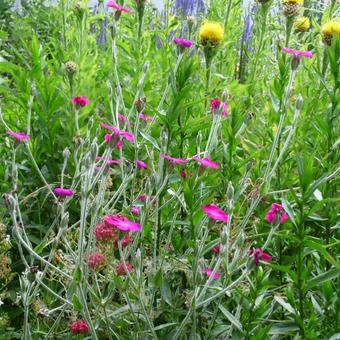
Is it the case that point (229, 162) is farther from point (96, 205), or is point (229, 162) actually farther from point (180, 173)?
point (96, 205)

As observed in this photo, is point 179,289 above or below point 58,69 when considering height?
below

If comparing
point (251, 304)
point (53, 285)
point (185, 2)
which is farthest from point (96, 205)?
→ point (185, 2)

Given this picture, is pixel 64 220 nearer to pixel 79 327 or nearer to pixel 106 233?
pixel 106 233

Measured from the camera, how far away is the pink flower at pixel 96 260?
1721 mm

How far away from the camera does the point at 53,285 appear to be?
2309mm

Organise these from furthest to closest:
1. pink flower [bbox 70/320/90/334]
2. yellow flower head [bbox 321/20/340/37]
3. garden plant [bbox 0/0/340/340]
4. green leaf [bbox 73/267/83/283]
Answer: yellow flower head [bbox 321/20/340/37] → pink flower [bbox 70/320/90/334] → garden plant [bbox 0/0/340/340] → green leaf [bbox 73/267/83/283]

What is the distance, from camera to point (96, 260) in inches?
67.9

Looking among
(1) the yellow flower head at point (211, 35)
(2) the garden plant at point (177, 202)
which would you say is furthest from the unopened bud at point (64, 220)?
(1) the yellow flower head at point (211, 35)

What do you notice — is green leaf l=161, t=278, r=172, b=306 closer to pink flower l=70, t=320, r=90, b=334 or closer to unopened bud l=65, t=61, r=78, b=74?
pink flower l=70, t=320, r=90, b=334

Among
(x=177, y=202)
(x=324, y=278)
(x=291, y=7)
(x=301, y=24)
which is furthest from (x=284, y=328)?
(x=301, y=24)

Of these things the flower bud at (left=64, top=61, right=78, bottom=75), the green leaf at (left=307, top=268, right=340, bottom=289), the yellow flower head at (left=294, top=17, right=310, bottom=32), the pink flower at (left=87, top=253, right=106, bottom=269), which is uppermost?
the flower bud at (left=64, top=61, right=78, bottom=75)

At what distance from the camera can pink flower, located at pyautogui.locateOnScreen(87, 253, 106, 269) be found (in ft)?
5.65

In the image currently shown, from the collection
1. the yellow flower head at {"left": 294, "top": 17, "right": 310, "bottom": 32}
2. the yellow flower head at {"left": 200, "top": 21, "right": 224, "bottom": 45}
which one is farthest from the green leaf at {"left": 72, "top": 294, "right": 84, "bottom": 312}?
the yellow flower head at {"left": 294, "top": 17, "right": 310, "bottom": 32}

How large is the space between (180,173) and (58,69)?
1280mm
